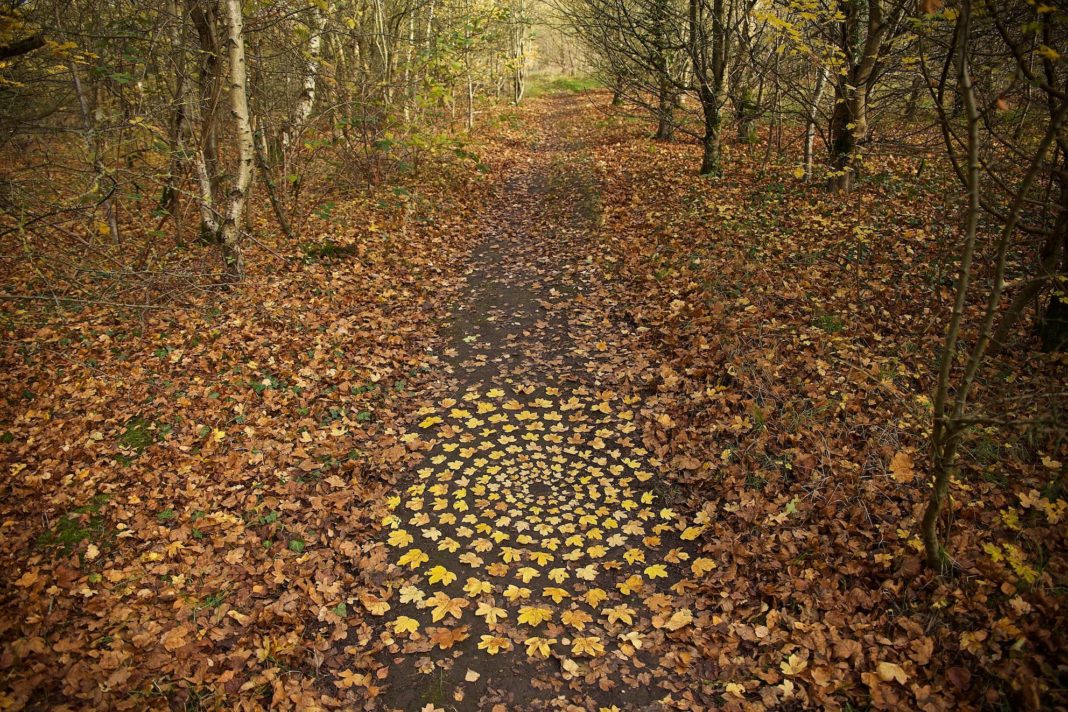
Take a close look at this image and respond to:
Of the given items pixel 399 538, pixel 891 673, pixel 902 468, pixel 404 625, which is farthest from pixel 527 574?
pixel 902 468

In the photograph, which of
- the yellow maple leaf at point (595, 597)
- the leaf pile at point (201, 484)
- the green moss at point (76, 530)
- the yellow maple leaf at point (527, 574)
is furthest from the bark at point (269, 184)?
the yellow maple leaf at point (595, 597)

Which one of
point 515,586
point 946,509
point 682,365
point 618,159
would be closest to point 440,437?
point 515,586

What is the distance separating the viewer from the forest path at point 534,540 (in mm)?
4117

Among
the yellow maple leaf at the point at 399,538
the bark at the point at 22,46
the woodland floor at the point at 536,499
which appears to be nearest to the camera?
the woodland floor at the point at 536,499

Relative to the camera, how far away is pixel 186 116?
10.1m

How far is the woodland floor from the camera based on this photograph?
13.0 ft

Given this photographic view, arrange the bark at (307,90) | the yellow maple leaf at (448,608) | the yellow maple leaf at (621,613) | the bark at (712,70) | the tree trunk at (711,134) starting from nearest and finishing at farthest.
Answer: the yellow maple leaf at (621,613), the yellow maple leaf at (448,608), the bark at (712,70), the bark at (307,90), the tree trunk at (711,134)

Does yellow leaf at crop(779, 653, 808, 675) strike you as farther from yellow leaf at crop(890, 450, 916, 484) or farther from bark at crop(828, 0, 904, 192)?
bark at crop(828, 0, 904, 192)

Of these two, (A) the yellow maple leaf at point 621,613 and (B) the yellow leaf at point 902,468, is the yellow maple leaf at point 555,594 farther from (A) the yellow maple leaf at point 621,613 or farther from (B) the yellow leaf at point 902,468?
(B) the yellow leaf at point 902,468

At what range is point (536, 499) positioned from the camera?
5789 millimetres

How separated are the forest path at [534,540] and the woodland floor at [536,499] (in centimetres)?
3

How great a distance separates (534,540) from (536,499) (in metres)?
0.57

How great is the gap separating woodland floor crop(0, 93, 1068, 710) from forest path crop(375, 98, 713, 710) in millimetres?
29

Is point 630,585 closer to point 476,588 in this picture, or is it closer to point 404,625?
point 476,588
